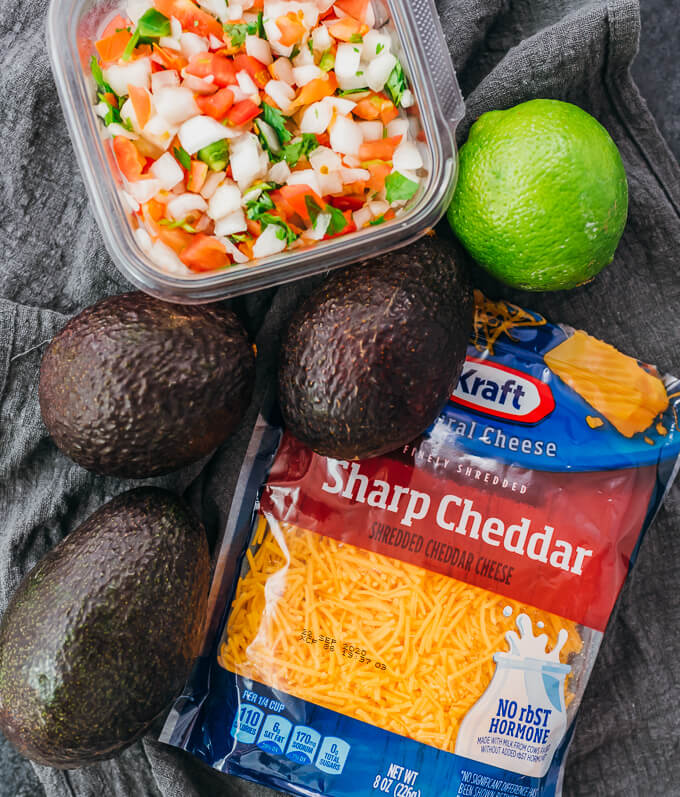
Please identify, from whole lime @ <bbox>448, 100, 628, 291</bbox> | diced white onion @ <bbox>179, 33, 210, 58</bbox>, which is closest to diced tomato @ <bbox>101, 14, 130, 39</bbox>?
diced white onion @ <bbox>179, 33, 210, 58</bbox>

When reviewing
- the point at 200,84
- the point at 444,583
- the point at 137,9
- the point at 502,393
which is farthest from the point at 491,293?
the point at 137,9

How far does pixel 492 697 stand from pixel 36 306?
107 centimetres

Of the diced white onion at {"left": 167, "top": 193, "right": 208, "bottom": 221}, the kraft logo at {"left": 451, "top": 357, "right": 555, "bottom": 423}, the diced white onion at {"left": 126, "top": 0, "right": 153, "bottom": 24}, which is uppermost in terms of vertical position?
the diced white onion at {"left": 126, "top": 0, "right": 153, "bottom": 24}

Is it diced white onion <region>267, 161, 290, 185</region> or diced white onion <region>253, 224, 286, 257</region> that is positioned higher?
diced white onion <region>267, 161, 290, 185</region>

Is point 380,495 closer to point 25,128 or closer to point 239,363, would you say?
point 239,363

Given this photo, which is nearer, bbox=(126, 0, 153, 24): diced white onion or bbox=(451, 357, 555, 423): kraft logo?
bbox=(126, 0, 153, 24): diced white onion

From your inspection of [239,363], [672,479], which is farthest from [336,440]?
[672,479]

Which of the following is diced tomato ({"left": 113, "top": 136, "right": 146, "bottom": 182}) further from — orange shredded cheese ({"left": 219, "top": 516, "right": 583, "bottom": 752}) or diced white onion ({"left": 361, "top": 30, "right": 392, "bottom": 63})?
orange shredded cheese ({"left": 219, "top": 516, "right": 583, "bottom": 752})

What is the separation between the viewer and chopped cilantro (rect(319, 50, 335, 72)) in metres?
1.05

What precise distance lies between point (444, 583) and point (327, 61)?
2.80ft

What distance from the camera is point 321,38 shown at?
3.41 feet

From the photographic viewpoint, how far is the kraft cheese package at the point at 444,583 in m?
1.19

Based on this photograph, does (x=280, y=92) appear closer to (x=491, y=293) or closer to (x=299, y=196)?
(x=299, y=196)

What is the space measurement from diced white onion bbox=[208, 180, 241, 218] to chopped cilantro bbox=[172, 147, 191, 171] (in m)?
0.06
